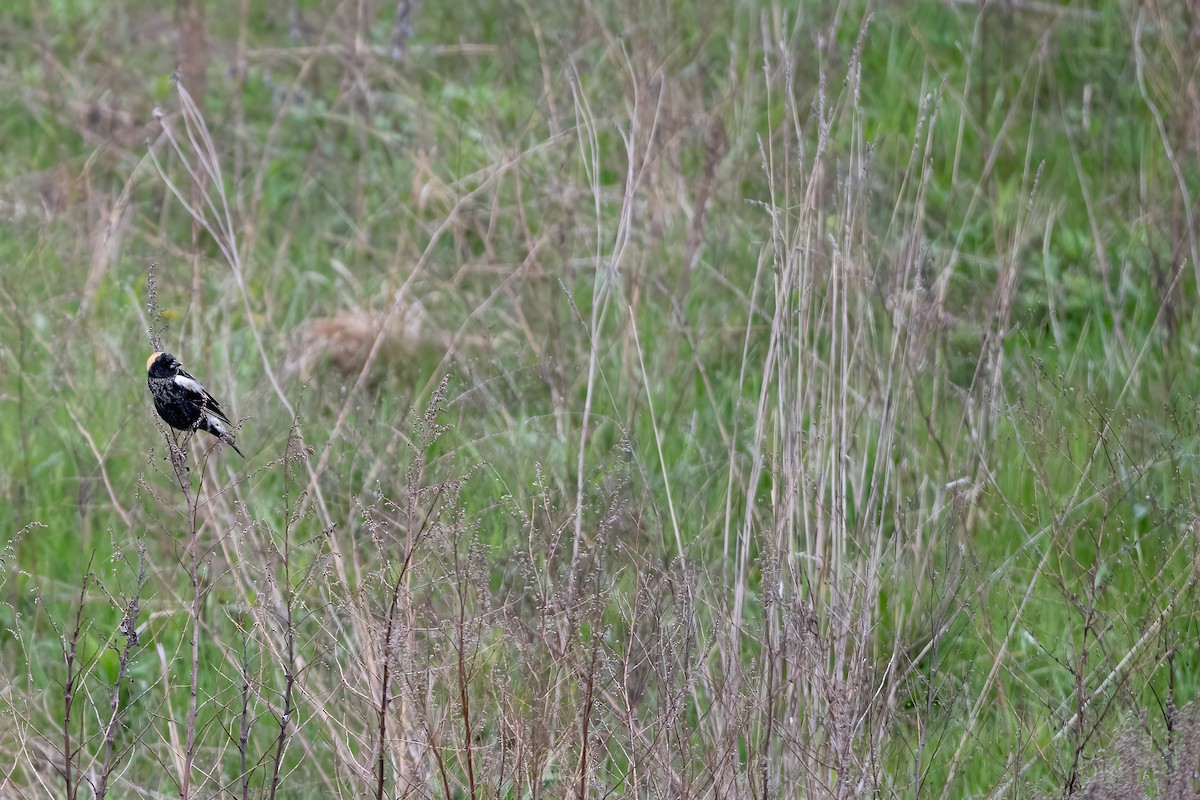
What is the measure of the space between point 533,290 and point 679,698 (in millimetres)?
2661

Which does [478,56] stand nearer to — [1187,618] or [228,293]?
[228,293]

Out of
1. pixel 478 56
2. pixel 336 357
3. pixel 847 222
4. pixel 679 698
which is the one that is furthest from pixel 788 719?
pixel 478 56

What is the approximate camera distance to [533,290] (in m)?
4.83

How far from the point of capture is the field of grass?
2623mm

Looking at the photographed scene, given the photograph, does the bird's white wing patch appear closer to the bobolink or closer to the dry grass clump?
the bobolink

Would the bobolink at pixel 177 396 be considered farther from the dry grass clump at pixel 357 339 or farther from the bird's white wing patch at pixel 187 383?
the dry grass clump at pixel 357 339

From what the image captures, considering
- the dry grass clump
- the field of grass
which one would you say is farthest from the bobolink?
the dry grass clump

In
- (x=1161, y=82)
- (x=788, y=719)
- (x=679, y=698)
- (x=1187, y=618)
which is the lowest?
(x=1187, y=618)

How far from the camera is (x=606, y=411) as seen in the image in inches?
166

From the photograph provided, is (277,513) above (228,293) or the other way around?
the other way around

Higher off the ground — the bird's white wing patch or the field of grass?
the bird's white wing patch

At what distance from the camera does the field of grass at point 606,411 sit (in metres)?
2.62

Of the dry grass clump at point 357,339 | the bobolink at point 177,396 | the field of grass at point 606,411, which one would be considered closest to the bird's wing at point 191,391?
the bobolink at point 177,396

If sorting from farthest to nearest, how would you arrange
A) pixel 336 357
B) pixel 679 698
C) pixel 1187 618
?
1. pixel 336 357
2. pixel 1187 618
3. pixel 679 698
